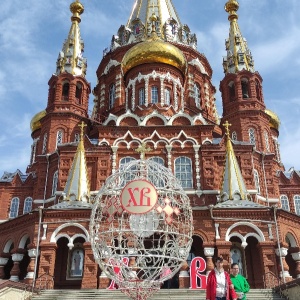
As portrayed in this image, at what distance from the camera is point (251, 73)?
26547mm

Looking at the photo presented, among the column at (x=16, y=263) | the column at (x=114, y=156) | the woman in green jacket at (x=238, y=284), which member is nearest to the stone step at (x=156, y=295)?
the column at (x=16, y=263)

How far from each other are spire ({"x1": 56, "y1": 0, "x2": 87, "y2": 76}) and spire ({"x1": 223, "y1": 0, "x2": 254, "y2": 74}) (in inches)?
372

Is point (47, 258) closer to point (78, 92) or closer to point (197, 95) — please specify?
point (78, 92)

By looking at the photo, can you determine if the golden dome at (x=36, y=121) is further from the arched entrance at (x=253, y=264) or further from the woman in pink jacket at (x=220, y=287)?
the woman in pink jacket at (x=220, y=287)

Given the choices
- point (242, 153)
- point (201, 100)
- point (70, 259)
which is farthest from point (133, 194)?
point (201, 100)

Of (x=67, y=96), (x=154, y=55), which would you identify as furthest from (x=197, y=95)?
(x=67, y=96)

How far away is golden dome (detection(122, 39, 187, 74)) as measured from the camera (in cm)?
2566

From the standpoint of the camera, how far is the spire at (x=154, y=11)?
107ft

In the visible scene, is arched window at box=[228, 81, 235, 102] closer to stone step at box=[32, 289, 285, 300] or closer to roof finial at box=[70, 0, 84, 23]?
roof finial at box=[70, 0, 84, 23]

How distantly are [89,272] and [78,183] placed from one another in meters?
4.49

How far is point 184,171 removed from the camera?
21.4 m

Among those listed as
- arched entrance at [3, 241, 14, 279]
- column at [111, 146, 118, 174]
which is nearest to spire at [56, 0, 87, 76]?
column at [111, 146, 118, 174]

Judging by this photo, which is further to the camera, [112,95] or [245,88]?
[112,95]

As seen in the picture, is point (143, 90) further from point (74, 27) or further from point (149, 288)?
point (149, 288)
